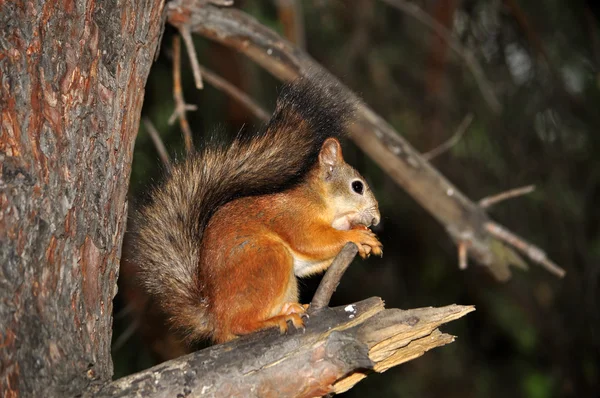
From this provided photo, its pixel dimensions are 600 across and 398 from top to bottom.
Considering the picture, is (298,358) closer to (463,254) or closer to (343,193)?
(343,193)

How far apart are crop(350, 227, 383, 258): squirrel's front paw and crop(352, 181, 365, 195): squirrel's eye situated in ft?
0.79

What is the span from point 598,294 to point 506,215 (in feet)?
2.76

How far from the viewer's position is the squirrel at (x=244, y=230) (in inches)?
91.5

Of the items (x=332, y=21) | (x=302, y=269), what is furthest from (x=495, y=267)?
(x=332, y=21)

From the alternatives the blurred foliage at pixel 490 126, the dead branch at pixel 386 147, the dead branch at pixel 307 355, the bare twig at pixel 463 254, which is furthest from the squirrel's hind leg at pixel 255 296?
the blurred foliage at pixel 490 126

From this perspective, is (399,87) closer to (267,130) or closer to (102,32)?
(267,130)

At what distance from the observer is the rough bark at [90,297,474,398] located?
1.80 metres

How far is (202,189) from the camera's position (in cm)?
243

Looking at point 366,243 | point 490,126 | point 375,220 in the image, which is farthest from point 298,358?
point 490,126

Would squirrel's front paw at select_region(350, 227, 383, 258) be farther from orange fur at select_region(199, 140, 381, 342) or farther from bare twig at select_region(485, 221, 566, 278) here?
bare twig at select_region(485, 221, 566, 278)

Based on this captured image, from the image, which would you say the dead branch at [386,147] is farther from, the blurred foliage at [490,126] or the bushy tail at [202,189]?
the blurred foliage at [490,126]

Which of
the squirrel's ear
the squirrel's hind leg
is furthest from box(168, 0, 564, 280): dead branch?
the squirrel's hind leg

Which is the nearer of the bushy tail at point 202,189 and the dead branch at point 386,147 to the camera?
the bushy tail at point 202,189

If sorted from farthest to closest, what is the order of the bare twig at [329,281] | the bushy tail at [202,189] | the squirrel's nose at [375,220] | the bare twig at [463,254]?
the bare twig at [463,254] < the squirrel's nose at [375,220] < the bushy tail at [202,189] < the bare twig at [329,281]
